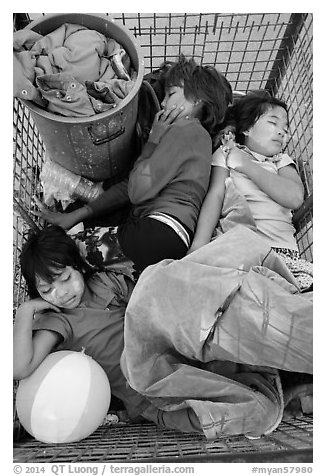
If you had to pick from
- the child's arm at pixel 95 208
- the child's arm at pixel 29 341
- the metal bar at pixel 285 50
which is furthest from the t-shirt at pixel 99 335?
the metal bar at pixel 285 50

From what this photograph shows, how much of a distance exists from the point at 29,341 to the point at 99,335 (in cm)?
15

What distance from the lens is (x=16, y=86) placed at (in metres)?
0.94

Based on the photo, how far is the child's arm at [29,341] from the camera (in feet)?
3.04

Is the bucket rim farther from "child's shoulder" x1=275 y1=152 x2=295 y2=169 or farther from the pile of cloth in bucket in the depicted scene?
"child's shoulder" x1=275 y1=152 x2=295 y2=169

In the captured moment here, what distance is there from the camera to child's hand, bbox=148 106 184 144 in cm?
111

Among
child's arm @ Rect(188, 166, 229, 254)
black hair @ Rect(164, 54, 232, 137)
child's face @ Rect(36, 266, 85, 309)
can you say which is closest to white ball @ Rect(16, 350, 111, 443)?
child's face @ Rect(36, 266, 85, 309)

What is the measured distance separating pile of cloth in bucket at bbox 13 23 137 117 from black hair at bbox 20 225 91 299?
9.2 inches

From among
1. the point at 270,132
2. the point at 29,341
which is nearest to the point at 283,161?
the point at 270,132

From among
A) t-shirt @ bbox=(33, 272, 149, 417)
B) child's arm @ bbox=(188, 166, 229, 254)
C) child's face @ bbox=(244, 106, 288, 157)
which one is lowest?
t-shirt @ bbox=(33, 272, 149, 417)

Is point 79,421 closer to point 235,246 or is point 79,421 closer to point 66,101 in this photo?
point 235,246

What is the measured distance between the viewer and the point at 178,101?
3.77 feet

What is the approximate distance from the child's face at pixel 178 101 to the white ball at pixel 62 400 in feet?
1.75
